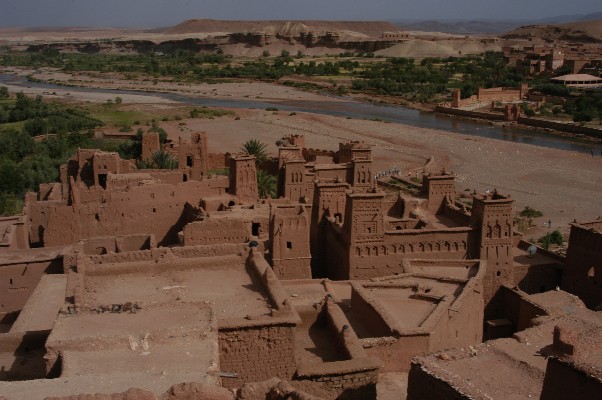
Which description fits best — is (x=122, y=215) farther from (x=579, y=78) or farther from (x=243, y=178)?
(x=579, y=78)

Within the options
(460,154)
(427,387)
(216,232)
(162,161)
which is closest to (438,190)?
(216,232)

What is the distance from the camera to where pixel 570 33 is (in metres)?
175

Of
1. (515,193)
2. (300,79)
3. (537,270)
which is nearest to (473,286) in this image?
(537,270)

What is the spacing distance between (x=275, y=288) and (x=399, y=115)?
6374cm

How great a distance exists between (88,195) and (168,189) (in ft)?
7.43

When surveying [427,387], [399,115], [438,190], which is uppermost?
[427,387]

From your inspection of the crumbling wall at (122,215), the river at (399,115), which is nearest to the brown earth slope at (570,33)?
the river at (399,115)

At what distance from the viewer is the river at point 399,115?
5791 cm

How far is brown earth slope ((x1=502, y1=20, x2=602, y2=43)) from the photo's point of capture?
558ft

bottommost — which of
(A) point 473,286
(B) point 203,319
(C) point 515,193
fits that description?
(C) point 515,193

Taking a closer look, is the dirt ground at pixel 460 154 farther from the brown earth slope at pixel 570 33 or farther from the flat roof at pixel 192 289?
the brown earth slope at pixel 570 33

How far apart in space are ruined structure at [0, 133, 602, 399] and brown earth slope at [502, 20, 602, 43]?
540ft

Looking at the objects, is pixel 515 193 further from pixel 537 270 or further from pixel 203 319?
pixel 203 319

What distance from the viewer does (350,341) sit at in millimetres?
10266
